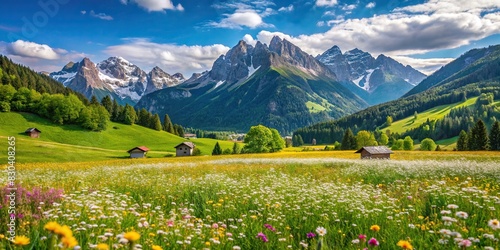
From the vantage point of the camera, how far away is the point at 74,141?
93625 mm

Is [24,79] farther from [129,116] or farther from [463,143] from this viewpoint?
[463,143]

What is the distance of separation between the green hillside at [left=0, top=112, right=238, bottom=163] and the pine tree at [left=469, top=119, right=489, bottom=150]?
Answer: 3196 inches

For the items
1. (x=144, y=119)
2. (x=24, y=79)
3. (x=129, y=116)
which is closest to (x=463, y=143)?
(x=129, y=116)

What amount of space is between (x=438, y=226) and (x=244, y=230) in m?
3.84

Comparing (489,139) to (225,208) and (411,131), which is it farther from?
(411,131)

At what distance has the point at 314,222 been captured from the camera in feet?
24.9

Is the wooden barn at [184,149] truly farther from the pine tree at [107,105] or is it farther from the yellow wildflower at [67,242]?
the yellow wildflower at [67,242]

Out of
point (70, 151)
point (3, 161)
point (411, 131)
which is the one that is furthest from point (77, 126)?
point (411, 131)

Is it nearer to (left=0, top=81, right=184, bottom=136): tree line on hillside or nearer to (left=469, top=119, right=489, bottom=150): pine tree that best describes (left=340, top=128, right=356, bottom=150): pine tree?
(left=469, top=119, right=489, bottom=150): pine tree

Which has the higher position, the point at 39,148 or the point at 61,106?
the point at 61,106

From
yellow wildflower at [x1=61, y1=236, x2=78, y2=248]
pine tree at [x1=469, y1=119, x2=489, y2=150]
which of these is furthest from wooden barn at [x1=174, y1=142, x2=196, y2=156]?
yellow wildflower at [x1=61, y1=236, x2=78, y2=248]

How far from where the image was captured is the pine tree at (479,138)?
73.5 meters

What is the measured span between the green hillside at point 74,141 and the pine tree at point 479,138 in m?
81.2

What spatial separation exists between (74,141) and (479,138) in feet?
351
